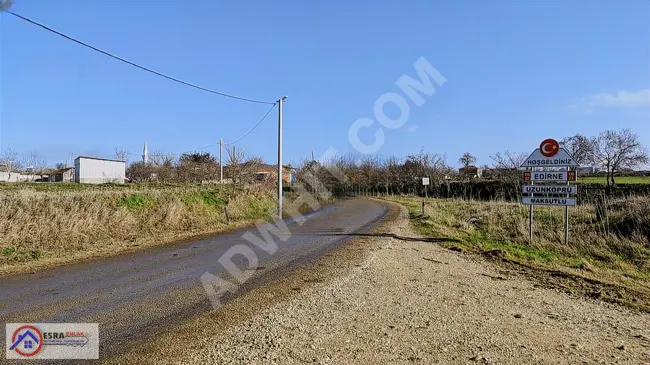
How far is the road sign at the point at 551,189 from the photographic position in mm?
12390

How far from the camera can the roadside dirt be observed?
163 inches

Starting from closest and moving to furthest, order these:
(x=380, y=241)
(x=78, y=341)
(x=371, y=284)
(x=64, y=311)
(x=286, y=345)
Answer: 1. (x=286, y=345)
2. (x=78, y=341)
3. (x=64, y=311)
4. (x=371, y=284)
5. (x=380, y=241)

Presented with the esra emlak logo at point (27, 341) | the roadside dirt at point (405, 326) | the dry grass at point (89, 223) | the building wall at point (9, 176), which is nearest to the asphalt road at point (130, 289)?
the esra emlak logo at point (27, 341)

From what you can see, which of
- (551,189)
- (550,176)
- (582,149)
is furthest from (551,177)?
(582,149)

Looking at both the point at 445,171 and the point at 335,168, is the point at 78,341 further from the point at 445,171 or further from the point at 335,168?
the point at 335,168

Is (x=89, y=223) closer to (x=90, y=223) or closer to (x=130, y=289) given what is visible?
(x=90, y=223)

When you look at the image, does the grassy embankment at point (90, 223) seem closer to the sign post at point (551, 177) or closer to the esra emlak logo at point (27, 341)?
the esra emlak logo at point (27, 341)

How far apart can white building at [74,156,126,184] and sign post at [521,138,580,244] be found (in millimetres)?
42986

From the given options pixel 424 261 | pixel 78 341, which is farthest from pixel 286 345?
pixel 424 261

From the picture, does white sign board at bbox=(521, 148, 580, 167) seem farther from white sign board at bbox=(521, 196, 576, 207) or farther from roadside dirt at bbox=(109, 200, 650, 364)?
roadside dirt at bbox=(109, 200, 650, 364)

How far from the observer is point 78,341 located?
4699 millimetres

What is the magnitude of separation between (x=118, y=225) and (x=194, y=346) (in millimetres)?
11052

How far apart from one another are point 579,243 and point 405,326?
10684 millimetres

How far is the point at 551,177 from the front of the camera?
12.7 metres
